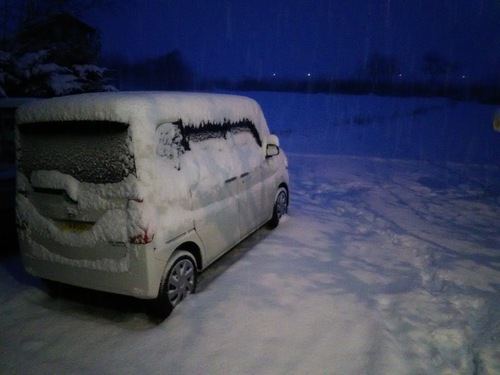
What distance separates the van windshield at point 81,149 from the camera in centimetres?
311

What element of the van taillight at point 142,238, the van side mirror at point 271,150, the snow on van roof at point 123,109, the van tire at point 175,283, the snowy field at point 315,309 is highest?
the snow on van roof at point 123,109

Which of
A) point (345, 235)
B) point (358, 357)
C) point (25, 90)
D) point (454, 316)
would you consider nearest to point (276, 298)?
point (358, 357)

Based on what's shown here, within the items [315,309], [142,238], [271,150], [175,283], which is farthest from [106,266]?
[271,150]

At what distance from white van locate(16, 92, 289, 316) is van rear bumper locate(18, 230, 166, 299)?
0.03 ft

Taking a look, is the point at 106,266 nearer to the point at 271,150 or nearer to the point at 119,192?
the point at 119,192

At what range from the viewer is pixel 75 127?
3.21 meters

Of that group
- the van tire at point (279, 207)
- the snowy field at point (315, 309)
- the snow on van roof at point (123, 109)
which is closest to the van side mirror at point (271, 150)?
the van tire at point (279, 207)

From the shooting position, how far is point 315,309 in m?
3.73

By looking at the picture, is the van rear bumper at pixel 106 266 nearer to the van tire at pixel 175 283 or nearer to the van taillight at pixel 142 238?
the van taillight at pixel 142 238

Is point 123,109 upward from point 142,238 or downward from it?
upward

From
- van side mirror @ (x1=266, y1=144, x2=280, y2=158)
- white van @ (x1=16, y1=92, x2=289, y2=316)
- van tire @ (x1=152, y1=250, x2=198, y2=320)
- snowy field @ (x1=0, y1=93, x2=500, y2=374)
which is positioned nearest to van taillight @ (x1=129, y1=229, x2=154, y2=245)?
white van @ (x1=16, y1=92, x2=289, y2=316)

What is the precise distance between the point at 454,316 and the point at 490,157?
1311 centimetres

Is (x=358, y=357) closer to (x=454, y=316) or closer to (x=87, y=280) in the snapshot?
(x=454, y=316)

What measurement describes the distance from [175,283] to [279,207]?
3.00m
